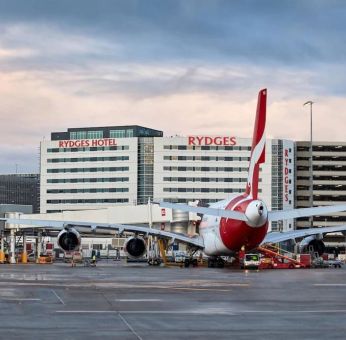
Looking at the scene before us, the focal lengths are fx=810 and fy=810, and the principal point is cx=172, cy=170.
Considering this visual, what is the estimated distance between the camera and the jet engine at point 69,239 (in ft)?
241

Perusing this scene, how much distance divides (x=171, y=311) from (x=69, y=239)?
48996 millimetres

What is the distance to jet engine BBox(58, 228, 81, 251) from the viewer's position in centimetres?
7331

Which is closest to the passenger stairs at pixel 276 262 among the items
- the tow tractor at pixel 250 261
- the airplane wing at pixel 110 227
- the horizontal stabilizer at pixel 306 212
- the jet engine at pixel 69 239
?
the tow tractor at pixel 250 261

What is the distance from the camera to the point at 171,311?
999 inches

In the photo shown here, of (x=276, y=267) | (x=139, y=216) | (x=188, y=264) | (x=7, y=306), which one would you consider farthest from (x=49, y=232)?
(x=7, y=306)

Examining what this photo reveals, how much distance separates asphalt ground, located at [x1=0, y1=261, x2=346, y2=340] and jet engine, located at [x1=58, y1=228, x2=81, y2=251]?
3442 centimetres

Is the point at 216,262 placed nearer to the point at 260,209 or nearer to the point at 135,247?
the point at 135,247

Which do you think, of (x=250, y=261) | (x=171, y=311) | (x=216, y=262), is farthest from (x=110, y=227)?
(x=171, y=311)

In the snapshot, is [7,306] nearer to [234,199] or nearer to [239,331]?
[239,331]

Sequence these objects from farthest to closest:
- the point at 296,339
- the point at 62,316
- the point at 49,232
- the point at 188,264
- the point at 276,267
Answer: the point at 49,232 < the point at 188,264 < the point at 276,267 < the point at 62,316 < the point at 296,339

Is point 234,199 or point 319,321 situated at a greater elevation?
point 234,199

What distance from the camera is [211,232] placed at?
71.8 meters

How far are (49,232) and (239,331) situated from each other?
→ 101 metres

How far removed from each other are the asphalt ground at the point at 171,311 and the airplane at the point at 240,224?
1463 cm
